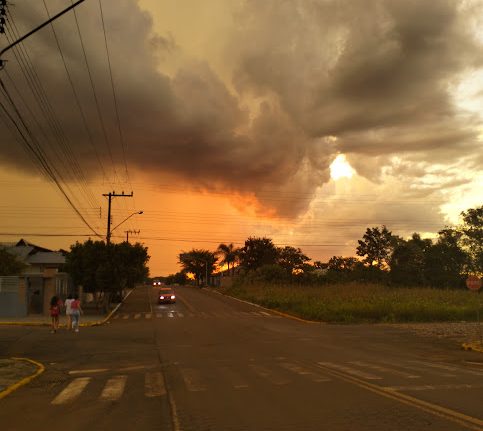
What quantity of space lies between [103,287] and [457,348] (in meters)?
26.7

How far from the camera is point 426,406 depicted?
8.15 meters

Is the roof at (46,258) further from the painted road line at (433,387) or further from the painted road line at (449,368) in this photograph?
the painted road line at (433,387)

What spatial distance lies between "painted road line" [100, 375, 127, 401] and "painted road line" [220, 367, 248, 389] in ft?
7.28

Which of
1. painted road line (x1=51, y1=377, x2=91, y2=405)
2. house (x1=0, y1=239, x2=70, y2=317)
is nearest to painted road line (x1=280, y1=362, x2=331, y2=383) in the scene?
painted road line (x1=51, y1=377, x2=91, y2=405)

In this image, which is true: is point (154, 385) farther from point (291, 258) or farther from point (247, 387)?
point (291, 258)

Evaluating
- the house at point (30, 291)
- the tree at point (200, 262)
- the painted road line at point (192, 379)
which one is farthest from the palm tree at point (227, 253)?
the painted road line at point (192, 379)

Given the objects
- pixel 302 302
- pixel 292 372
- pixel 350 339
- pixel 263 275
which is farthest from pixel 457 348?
pixel 263 275

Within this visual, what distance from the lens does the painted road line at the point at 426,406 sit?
23.4ft

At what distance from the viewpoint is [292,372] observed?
40.4 feet

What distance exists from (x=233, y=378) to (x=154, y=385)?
5.87 feet

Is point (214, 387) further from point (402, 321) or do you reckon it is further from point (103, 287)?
point (103, 287)

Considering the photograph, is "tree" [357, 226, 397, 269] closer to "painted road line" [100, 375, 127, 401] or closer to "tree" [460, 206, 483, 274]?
"tree" [460, 206, 483, 274]

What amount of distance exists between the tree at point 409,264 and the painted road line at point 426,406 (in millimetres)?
76605

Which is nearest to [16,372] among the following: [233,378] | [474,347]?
[233,378]
